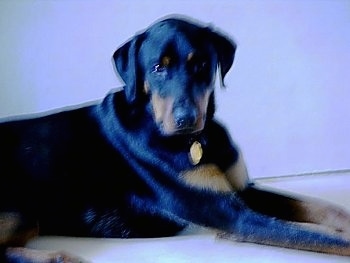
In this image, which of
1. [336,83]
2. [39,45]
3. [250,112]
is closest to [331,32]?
[336,83]

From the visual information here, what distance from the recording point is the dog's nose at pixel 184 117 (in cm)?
125

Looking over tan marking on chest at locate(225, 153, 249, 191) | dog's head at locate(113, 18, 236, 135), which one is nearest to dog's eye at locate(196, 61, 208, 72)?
dog's head at locate(113, 18, 236, 135)

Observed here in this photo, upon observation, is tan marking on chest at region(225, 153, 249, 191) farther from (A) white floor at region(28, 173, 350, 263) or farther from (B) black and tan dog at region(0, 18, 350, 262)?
(A) white floor at region(28, 173, 350, 263)

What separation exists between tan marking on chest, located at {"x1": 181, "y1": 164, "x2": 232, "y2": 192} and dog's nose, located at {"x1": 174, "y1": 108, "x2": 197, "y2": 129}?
0.34 feet

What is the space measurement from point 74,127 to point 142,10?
35cm

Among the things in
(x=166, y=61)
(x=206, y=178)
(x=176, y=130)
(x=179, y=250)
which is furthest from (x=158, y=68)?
(x=179, y=250)

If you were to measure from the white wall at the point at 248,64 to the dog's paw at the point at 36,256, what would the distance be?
41 cm

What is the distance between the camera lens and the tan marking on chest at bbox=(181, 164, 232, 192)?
4.26ft

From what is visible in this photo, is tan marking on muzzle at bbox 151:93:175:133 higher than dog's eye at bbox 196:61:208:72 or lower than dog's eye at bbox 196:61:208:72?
lower

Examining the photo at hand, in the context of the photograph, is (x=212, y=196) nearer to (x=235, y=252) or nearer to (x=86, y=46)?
(x=235, y=252)

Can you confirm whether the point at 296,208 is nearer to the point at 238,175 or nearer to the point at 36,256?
the point at 238,175

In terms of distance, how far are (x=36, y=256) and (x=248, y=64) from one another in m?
0.67

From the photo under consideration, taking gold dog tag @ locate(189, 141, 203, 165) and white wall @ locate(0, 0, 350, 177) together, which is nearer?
gold dog tag @ locate(189, 141, 203, 165)

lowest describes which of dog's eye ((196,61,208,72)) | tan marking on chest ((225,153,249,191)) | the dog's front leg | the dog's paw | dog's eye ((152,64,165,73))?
the dog's front leg
